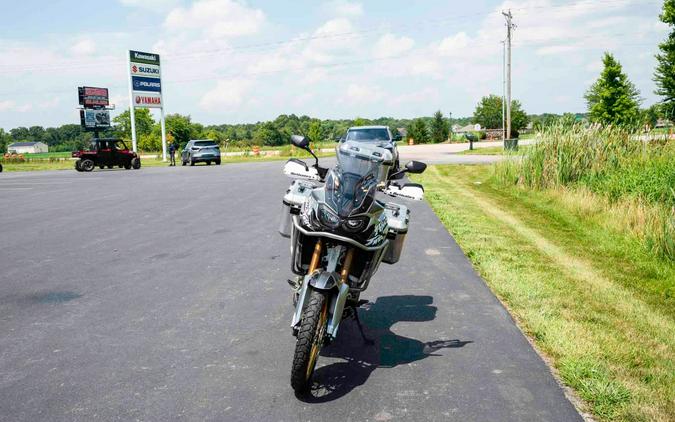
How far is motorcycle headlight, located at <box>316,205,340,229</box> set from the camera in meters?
3.97

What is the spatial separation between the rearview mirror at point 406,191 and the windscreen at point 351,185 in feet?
2.06

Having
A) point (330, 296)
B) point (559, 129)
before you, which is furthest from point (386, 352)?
point (559, 129)

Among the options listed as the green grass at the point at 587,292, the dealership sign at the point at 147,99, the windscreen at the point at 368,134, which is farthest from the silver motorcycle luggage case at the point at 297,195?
the dealership sign at the point at 147,99

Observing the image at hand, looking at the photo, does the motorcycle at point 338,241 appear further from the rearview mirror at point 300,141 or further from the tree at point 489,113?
the tree at point 489,113

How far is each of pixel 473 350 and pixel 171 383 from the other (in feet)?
7.79

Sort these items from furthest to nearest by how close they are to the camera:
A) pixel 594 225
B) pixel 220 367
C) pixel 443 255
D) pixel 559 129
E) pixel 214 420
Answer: pixel 559 129, pixel 594 225, pixel 443 255, pixel 220 367, pixel 214 420

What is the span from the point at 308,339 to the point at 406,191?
1718 mm

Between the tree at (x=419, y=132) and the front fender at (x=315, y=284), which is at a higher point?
the tree at (x=419, y=132)

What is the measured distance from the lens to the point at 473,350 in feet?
15.4

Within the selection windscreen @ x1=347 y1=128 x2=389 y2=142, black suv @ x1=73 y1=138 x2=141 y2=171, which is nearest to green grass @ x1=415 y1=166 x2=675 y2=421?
windscreen @ x1=347 y1=128 x2=389 y2=142

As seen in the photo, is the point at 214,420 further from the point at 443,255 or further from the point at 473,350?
the point at 443,255

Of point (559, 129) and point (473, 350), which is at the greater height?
point (559, 129)

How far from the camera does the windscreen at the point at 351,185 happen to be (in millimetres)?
3996

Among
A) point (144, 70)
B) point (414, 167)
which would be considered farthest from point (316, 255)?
point (144, 70)
